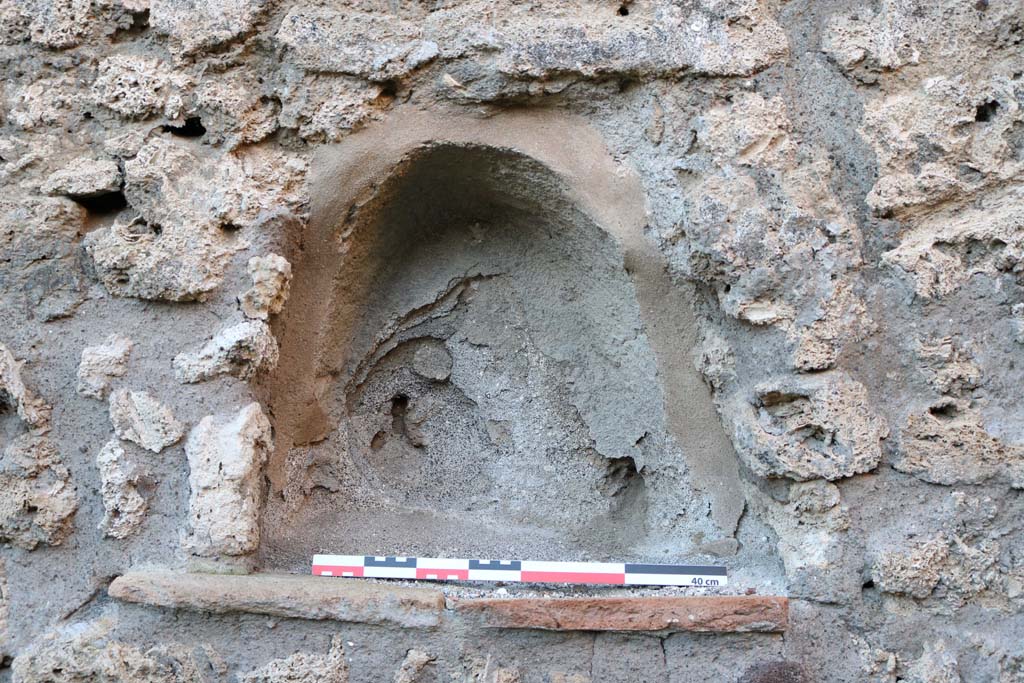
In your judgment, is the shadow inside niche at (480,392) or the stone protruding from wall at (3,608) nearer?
the stone protruding from wall at (3,608)

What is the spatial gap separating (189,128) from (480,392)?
2.53 feet

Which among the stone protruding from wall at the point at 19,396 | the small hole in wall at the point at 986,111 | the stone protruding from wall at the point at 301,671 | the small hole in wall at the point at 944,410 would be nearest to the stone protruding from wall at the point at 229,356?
the stone protruding from wall at the point at 19,396

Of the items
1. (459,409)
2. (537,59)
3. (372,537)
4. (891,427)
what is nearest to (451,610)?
(372,537)

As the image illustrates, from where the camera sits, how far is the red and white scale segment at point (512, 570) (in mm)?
1713

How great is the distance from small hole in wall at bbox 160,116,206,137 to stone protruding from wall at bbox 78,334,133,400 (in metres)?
0.42

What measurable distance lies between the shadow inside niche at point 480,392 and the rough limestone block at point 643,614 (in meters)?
0.22

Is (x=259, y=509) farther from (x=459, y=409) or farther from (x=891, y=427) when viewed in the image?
(x=891, y=427)

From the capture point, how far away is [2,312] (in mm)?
1759

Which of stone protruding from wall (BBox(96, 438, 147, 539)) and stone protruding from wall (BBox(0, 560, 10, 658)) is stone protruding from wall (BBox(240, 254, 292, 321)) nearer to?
stone protruding from wall (BBox(96, 438, 147, 539))

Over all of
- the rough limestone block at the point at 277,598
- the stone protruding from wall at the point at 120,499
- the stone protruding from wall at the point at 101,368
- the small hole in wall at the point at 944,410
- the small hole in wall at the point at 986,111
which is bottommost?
the rough limestone block at the point at 277,598

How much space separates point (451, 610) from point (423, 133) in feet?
2.81

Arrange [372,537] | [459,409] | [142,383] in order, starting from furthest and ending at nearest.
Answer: [459,409] → [372,537] → [142,383]

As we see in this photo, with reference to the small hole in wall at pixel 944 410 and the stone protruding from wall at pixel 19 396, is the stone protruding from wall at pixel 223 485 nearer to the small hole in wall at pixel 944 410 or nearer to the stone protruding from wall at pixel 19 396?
the stone protruding from wall at pixel 19 396

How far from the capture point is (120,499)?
5.42ft
